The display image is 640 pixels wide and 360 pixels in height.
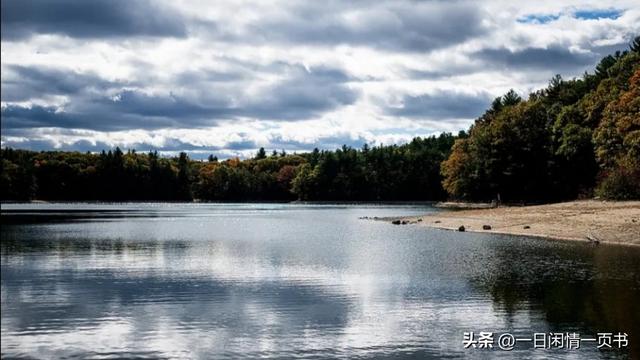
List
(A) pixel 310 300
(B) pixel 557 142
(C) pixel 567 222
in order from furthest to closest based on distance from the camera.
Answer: (B) pixel 557 142 → (C) pixel 567 222 → (A) pixel 310 300

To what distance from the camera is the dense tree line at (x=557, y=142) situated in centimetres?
9644

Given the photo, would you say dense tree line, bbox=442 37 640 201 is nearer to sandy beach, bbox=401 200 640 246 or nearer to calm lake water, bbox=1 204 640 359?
sandy beach, bbox=401 200 640 246

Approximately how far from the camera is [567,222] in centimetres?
6731

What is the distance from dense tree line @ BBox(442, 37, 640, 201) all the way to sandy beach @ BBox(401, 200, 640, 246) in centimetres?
1692

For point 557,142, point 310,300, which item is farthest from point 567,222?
point 557,142

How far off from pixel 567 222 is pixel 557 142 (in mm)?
66412

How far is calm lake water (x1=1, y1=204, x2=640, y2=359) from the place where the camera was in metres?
22.0

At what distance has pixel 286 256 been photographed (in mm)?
50156

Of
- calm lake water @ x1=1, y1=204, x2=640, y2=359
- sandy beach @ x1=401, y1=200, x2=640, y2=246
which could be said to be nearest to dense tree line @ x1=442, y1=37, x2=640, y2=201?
sandy beach @ x1=401, y1=200, x2=640, y2=246

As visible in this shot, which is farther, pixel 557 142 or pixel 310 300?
pixel 557 142

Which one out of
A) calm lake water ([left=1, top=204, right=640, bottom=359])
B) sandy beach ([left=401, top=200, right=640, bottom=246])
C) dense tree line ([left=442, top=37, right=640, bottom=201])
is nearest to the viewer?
calm lake water ([left=1, top=204, right=640, bottom=359])

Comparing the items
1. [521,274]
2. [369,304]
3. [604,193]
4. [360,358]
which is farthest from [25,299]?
[604,193]

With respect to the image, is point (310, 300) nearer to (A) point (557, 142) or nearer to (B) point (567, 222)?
(B) point (567, 222)

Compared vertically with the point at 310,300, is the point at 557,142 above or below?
above
